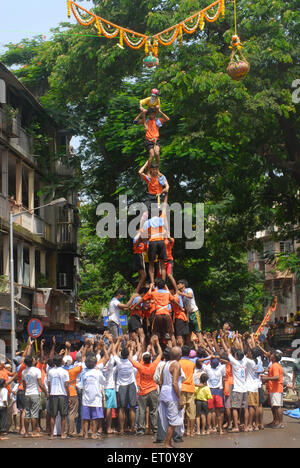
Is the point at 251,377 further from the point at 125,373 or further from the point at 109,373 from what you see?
the point at 109,373

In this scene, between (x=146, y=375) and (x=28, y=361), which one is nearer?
(x=146, y=375)

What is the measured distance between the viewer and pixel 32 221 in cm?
3666

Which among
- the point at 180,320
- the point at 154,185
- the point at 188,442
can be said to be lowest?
the point at 188,442

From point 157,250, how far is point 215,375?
16.4 feet

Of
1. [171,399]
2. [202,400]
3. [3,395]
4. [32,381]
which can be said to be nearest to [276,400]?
[202,400]

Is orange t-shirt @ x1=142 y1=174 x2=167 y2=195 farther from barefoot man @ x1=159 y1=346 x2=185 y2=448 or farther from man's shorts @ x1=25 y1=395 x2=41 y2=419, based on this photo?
barefoot man @ x1=159 y1=346 x2=185 y2=448

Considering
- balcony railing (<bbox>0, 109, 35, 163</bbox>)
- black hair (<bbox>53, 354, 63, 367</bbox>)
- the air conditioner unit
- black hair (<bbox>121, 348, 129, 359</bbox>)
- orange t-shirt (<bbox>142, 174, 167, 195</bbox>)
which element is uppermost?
balcony railing (<bbox>0, 109, 35, 163</bbox>)

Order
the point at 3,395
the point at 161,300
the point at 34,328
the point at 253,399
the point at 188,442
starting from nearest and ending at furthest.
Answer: the point at 188,442, the point at 3,395, the point at 253,399, the point at 161,300, the point at 34,328

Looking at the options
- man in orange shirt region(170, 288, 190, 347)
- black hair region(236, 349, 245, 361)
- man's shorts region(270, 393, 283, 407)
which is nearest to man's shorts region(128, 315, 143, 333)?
man in orange shirt region(170, 288, 190, 347)

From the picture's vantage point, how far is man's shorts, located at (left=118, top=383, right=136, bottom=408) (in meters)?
17.2

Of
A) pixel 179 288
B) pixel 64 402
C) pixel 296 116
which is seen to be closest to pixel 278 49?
pixel 296 116

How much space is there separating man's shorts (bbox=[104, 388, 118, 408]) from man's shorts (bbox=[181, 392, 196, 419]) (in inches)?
57.4

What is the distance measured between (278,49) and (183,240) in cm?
801

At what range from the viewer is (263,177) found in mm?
31516
